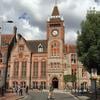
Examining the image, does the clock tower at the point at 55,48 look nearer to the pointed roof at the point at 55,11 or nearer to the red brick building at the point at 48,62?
the red brick building at the point at 48,62

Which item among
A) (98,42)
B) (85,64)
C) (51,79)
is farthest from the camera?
(51,79)

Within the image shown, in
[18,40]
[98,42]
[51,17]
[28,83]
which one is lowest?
[28,83]

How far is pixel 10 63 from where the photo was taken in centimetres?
10981

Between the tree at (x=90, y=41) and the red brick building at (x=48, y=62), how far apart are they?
49070 millimetres

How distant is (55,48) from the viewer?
10600 centimetres

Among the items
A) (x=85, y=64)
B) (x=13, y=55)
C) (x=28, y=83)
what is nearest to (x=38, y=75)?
(x=28, y=83)

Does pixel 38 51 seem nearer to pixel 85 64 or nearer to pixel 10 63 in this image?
pixel 10 63

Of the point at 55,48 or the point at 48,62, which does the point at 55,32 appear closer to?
the point at 55,48

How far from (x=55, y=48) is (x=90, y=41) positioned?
173 ft

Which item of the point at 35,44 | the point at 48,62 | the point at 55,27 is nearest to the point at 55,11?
the point at 55,27

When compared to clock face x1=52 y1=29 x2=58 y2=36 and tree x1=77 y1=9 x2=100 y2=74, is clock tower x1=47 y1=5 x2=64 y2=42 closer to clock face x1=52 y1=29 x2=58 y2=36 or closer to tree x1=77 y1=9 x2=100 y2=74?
clock face x1=52 y1=29 x2=58 y2=36

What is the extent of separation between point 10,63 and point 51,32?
16430mm

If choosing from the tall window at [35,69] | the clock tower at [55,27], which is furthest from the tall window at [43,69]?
the clock tower at [55,27]

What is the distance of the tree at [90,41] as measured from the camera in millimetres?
51472
